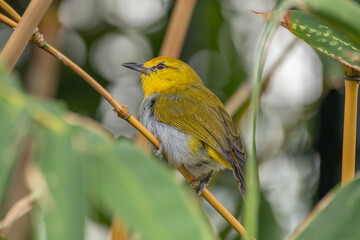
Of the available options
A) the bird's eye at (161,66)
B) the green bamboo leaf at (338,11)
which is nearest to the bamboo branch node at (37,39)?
the green bamboo leaf at (338,11)

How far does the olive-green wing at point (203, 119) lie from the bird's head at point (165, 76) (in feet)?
0.73

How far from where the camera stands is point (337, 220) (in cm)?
104

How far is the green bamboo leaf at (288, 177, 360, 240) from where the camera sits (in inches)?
40.4

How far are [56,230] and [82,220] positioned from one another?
0.04 metres

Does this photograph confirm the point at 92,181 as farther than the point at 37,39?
No

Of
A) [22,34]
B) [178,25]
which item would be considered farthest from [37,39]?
[178,25]

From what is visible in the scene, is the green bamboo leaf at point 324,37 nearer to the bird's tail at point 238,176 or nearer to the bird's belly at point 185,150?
the bird's tail at point 238,176

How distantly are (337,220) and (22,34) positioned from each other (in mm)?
846

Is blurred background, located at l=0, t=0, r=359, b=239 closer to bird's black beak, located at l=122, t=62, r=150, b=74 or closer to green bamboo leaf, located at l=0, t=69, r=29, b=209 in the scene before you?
bird's black beak, located at l=122, t=62, r=150, b=74

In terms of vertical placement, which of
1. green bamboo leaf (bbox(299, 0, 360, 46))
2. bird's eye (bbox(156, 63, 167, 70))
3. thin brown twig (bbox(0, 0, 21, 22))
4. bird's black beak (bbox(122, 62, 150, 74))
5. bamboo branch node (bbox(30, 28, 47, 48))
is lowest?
bird's black beak (bbox(122, 62, 150, 74))

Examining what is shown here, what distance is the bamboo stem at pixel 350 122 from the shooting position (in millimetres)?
1461

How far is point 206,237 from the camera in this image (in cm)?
77

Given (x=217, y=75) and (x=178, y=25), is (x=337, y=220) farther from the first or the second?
(x=217, y=75)

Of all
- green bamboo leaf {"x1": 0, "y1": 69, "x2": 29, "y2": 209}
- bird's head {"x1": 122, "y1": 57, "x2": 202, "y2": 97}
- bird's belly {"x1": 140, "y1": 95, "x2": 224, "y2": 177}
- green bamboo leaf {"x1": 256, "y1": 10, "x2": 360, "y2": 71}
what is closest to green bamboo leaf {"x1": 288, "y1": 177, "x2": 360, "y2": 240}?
green bamboo leaf {"x1": 256, "y1": 10, "x2": 360, "y2": 71}
